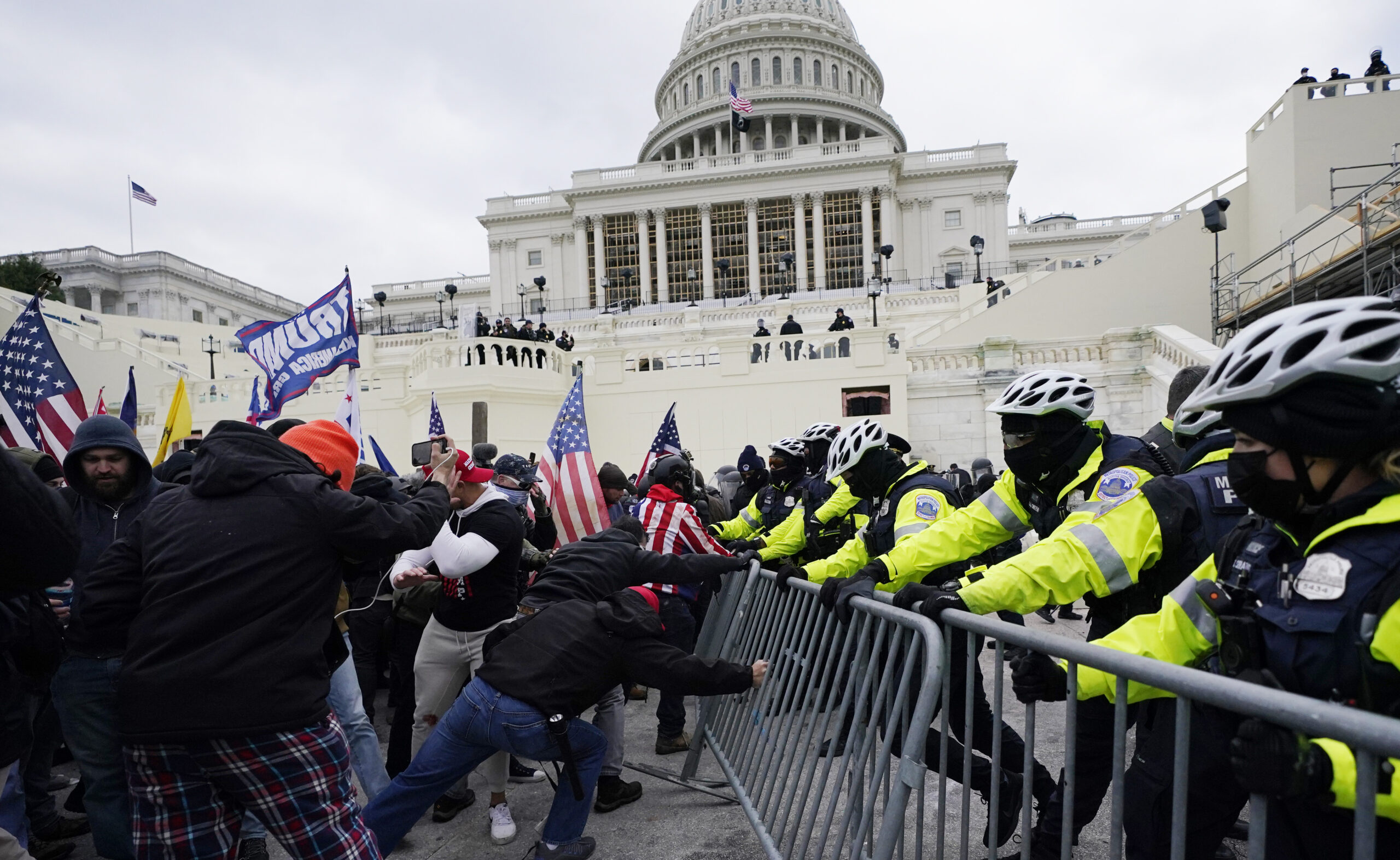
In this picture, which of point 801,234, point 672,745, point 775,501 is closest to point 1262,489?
point 672,745

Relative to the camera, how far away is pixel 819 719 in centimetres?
329

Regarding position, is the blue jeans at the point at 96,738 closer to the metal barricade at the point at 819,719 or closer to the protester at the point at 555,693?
the protester at the point at 555,693

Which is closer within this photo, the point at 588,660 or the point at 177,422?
the point at 588,660

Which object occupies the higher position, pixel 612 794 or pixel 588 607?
pixel 588 607

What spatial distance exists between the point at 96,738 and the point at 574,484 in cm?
458

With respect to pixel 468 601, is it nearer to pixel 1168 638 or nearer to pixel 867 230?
pixel 1168 638

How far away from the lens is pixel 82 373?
28672mm

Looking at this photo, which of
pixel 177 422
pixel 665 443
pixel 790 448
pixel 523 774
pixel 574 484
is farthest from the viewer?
pixel 665 443

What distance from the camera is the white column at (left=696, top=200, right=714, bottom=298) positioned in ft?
186

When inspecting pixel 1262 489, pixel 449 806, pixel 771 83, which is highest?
pixel 771 83

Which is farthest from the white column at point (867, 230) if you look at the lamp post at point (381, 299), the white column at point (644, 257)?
the lamp post at point (381, 299)

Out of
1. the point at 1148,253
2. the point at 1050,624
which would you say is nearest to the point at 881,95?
the point at 1148,253

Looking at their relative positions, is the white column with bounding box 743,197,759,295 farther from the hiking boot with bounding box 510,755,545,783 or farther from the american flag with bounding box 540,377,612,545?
the hiking boot with bounding box 510,755,545,783

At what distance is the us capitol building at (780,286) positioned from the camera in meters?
17.0
